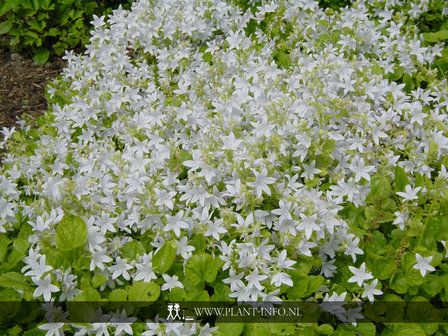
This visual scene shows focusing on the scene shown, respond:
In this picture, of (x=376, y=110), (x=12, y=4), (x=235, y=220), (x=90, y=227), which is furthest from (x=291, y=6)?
(x=12, y=4)

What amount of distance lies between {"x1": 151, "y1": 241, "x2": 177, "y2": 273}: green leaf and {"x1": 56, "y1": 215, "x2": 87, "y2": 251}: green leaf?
45 centimetres

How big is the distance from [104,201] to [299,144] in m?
1.38

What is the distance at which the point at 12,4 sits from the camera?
21.5ft

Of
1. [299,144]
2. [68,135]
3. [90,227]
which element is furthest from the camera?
[68,135]

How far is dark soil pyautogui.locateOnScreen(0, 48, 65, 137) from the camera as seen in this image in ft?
21.7

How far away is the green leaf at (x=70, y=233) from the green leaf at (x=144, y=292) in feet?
1.44

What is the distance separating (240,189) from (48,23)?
5475 mm

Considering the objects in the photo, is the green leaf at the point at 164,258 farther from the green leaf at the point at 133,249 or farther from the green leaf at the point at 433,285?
the green leaf at the point at 433,285

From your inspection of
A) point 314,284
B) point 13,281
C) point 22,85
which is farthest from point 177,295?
point 22,85

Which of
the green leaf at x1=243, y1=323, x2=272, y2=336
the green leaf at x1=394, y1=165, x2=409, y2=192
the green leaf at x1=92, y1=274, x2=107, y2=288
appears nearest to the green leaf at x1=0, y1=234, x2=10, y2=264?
the green leaf at x1=92, y1=274, x2=107, y2=288

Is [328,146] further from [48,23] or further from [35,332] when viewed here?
[48,23]

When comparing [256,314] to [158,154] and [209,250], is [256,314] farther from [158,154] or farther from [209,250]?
[158,154]

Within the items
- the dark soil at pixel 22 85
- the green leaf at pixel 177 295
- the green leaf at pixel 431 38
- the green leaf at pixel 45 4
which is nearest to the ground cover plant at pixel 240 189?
the green leaf at pixel 177 295

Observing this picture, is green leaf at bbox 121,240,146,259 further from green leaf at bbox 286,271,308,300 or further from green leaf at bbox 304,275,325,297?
green leaf at bbox 304,275,325,297
